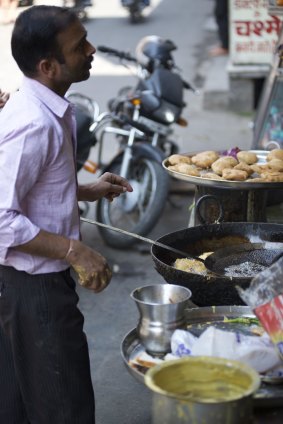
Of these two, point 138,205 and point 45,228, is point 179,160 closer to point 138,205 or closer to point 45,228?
point 45,228

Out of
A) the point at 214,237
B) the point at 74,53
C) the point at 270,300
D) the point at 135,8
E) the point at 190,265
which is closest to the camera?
the point at 270,300

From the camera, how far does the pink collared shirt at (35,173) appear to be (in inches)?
111

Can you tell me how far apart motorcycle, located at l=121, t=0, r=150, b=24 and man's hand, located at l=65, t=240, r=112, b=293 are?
16.6m

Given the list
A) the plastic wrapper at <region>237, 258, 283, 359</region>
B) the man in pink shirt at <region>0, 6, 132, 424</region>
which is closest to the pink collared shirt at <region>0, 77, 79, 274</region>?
the man in pink shirt at <region>0, 6, 132, 424</region>

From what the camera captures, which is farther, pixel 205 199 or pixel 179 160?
pixel 179 160

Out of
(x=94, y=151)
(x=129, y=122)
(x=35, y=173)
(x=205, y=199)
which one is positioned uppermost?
(x=35, y=173)

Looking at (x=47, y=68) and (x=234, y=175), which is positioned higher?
(x=47, y=68)

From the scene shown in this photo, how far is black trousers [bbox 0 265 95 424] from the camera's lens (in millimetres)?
3066

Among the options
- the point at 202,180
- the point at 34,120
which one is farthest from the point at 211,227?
the point at 34,120

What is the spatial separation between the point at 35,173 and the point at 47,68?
0.39 metres

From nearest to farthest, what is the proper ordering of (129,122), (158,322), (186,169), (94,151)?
(158,322) → (186,169) → (129,122) → (94,151)

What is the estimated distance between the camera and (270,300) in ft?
8.11

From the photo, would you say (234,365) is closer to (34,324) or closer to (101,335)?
(34,324)

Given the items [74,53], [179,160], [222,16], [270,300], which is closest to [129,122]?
[179,160]
